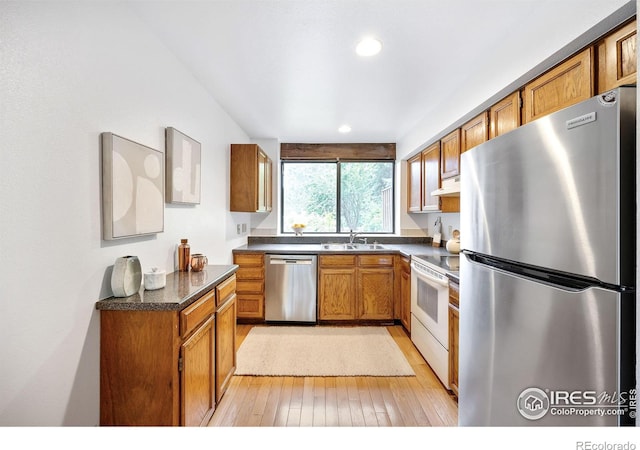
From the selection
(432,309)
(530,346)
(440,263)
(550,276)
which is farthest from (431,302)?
(550,276)

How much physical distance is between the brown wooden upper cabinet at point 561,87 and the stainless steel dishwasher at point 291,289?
2.63m

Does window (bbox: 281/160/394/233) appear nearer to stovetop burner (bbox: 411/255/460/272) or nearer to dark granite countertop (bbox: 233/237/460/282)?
dark granite countertop (bbox: 233/237/460/282)

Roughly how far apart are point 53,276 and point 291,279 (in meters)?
2.61

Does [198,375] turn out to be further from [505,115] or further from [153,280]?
[505,115]

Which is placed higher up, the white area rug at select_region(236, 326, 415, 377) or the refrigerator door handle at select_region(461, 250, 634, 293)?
the refrigerator door handle at select_region(461, 250, 634, 293)

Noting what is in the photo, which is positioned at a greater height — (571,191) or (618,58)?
(618,58)

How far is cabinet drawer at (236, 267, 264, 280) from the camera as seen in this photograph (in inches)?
144

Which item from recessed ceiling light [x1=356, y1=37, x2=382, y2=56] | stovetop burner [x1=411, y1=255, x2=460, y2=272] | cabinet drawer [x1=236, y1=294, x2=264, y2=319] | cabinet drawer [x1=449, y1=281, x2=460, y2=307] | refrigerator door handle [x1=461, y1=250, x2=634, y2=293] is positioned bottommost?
cabinet drawer [x1=236, y1=294, x2=264, y2=319]

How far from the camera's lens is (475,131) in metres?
2.32

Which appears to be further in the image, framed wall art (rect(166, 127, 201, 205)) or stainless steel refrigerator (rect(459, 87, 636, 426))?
framed wall art (rect(166, 127, 201, 205))

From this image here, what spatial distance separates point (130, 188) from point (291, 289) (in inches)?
93.7

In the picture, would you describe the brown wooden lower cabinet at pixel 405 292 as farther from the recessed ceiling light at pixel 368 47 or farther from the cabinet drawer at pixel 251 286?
the recessed ceiling light at pixel 368 47

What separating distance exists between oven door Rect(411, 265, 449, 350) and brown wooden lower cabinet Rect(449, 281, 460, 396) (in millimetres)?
50
